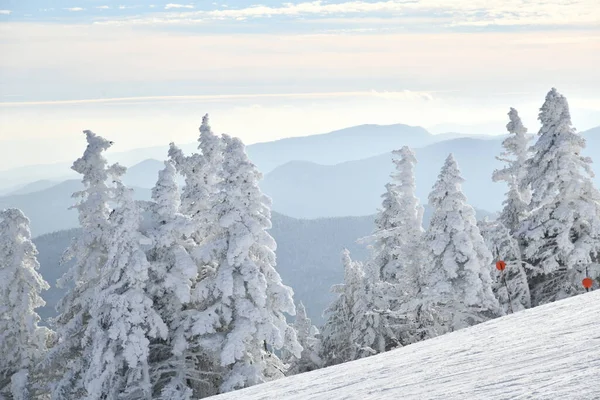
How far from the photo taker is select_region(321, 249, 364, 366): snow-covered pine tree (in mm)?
28672

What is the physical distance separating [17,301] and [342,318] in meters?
15.5

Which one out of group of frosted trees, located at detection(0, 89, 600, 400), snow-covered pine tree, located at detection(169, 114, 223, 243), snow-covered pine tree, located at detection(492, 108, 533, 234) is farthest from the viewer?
snow-covered pine tree, located at detection(492, 108, 533, 234)

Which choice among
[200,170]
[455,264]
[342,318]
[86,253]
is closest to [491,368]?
[455,264]

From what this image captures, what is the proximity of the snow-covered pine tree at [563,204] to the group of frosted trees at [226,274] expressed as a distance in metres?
0.05

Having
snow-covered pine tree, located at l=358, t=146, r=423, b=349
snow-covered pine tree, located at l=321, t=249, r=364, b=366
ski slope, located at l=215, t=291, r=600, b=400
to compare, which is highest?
ski slope, located at l=215, t=291, r=600, b=400

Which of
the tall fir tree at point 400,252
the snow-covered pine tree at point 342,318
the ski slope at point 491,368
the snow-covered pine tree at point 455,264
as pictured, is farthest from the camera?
the snow-covered pine tree at point 342,318

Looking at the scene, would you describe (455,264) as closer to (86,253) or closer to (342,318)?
(342,318)

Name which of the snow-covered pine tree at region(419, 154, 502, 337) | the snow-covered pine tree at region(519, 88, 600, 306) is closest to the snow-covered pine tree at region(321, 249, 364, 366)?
the snow-covered pine tree at region(419, 154, 502, 337)

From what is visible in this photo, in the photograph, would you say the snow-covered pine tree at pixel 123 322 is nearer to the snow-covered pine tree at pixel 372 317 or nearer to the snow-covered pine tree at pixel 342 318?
the snow-covered pine tree at pixel 372 317

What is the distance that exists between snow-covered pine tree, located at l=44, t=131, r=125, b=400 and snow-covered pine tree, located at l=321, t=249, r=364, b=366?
37.0 feet

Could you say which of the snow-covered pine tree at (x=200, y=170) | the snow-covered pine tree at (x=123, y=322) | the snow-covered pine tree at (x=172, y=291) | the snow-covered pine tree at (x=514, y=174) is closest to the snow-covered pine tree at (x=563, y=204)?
the snow-covered pine tree at (x=514, y=174)

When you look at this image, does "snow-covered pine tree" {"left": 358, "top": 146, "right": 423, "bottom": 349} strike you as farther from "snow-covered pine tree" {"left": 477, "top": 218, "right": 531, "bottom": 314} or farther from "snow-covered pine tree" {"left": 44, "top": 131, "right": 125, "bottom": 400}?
"snow-covered pine tree" {"left": 44, "top": 131, "right": 125, "bottom": 400}

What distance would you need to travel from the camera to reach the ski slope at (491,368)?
425 cm

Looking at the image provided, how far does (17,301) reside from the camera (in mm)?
26828
